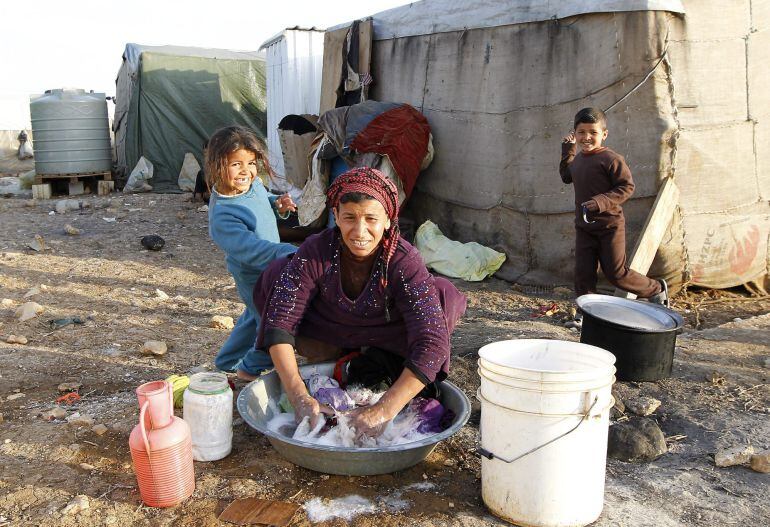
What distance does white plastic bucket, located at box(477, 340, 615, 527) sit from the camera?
203 cm

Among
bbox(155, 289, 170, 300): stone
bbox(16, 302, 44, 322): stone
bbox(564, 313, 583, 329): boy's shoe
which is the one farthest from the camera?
bbox(155, 289, 170, 300): stone

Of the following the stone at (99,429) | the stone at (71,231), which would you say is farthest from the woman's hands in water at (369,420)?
the stone at (71,231)

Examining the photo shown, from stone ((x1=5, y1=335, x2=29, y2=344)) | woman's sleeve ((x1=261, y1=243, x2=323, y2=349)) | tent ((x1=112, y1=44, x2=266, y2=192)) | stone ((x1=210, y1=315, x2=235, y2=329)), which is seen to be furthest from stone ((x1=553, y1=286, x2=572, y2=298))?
tent ((x1=112, y1=44, x2=266, y2=192))

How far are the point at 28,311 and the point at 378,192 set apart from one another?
3413 millimetres

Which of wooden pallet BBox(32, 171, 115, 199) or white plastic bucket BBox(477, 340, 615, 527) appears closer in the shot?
white plastic bucket BBox(477, 340, 615, 527)

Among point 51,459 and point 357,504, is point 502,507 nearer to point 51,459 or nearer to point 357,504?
point 357,504

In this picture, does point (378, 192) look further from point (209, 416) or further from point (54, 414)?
point (54, 414)

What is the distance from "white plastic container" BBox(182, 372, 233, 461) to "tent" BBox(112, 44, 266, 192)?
34.3 ft

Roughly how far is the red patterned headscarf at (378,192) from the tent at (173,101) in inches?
415

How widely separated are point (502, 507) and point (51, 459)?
1.72 m

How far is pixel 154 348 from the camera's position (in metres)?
3.91

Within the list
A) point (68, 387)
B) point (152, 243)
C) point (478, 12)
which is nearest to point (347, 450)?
point (68, 387)

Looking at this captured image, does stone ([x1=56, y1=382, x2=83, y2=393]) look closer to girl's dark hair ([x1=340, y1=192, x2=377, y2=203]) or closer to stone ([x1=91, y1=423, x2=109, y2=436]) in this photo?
stone ([x1=91, y1=423, x2=109, y2=436])

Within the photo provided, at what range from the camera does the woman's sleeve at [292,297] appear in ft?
8.23
